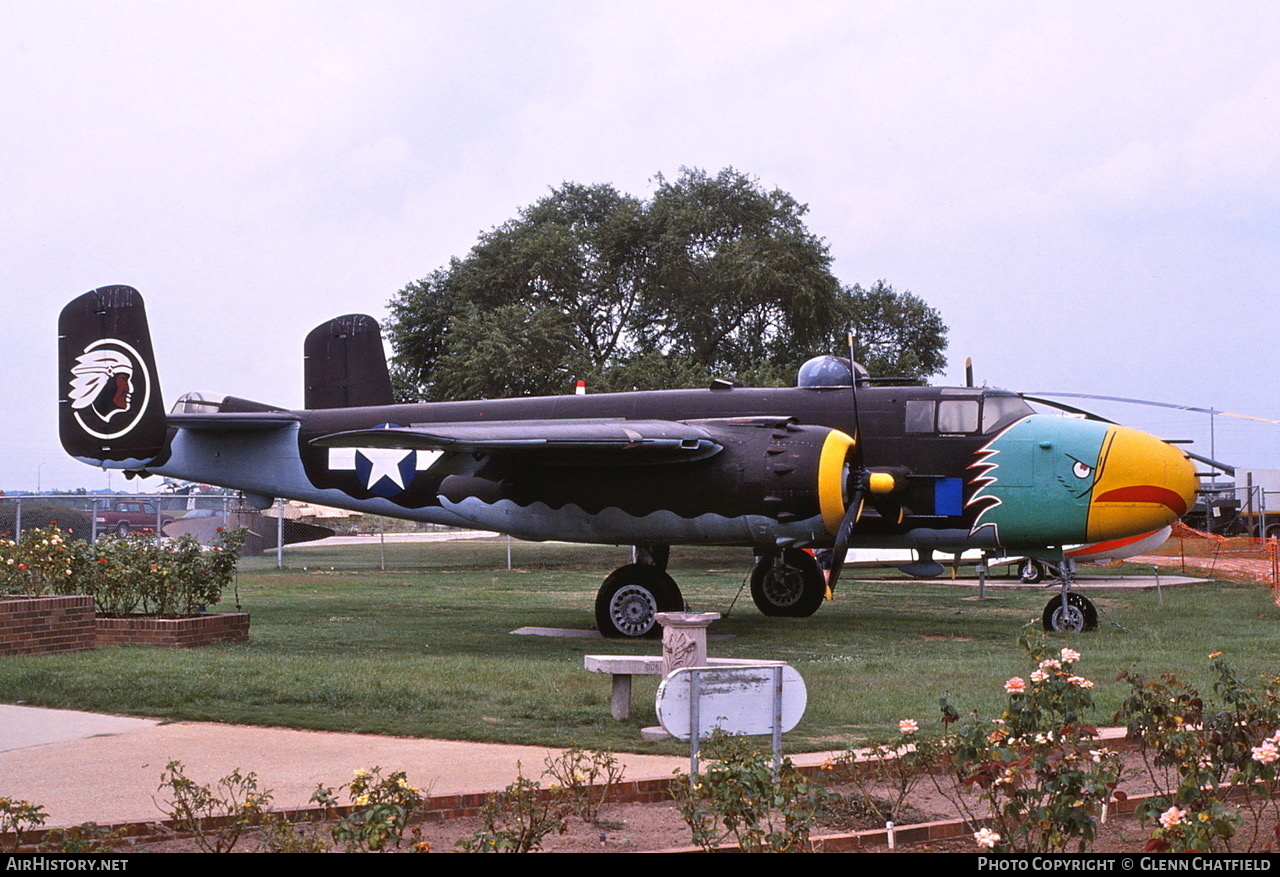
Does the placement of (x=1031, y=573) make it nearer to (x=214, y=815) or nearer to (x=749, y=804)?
(x=749, y=804)

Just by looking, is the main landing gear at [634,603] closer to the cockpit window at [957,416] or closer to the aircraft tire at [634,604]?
the aircraft tire at [634,604]

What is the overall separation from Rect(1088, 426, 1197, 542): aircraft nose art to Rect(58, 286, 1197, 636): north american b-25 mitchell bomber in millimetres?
25

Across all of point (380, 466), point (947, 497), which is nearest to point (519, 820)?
point (947, 497)

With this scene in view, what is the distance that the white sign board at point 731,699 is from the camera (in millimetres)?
6801

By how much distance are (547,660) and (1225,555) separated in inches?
1068

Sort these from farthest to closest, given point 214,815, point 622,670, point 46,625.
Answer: point 46,625 < point 622,670 < point 214,815

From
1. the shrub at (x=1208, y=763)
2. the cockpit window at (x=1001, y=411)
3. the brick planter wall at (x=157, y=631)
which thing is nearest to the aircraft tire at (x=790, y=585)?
the cockpit window at (x=1001, y=411)

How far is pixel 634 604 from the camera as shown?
16.0m

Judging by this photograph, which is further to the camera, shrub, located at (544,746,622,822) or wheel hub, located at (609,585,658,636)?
wheel hub, located at (609,585,658,636)

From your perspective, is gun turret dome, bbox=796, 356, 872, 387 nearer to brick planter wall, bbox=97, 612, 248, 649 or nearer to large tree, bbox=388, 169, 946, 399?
brick planter wall, bbox=97, 612, 248, 649

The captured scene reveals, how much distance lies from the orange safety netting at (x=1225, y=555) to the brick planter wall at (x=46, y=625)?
22092mm

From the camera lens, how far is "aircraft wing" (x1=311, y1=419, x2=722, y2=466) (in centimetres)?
1444

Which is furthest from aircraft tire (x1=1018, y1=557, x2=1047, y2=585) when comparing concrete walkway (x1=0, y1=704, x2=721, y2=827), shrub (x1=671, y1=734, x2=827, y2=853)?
shrub (x1=671, y1=734, x2=827, y2=853)

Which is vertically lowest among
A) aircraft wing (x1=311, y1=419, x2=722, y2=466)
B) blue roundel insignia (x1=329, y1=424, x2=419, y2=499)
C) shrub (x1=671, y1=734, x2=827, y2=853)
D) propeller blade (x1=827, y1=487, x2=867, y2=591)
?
shrub (x1=671, y1=734, x2=827, y2=853)
